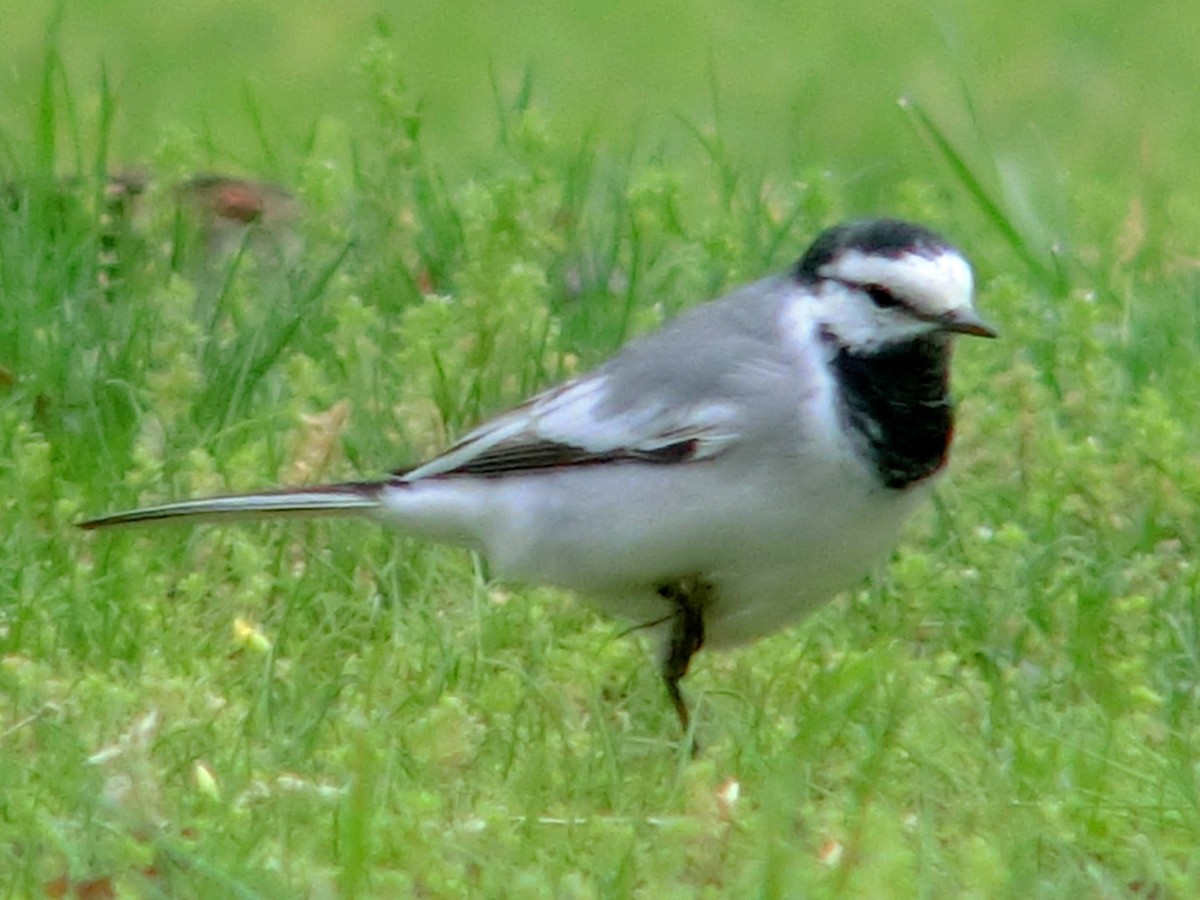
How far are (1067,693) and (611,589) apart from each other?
92cm

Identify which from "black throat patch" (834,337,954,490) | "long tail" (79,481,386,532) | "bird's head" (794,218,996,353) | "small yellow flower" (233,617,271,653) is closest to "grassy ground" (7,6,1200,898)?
"small yellow flower" (233,617,271,653)

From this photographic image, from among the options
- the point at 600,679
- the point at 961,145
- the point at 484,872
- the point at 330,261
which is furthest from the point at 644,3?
the point at 484,872

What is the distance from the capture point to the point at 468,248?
6.53 meters

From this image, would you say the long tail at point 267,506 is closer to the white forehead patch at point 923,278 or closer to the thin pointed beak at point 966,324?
the white forehead patch at point 923,278

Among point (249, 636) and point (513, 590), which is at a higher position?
point (249, 636)

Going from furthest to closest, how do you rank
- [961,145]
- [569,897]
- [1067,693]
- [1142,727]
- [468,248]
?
[961,145]
[468,248]
[1067,693]
[1142,727]
[569,897]

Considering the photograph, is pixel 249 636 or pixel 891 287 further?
pixel 249 636

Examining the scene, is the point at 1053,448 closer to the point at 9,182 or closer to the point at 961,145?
the point at 9,182

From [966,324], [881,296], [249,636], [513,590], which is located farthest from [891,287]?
[249,636]

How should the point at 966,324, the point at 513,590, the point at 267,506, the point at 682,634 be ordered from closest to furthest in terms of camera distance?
the point at 966,324
the point at 682,634
the point at 267,506
the point at 513,590

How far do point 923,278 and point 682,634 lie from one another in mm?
806

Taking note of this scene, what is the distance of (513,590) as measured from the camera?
18.9 feet

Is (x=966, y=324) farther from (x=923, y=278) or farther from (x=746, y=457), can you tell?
(x=746, y=457)

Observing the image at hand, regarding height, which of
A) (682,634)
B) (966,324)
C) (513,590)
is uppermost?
(966,324)
